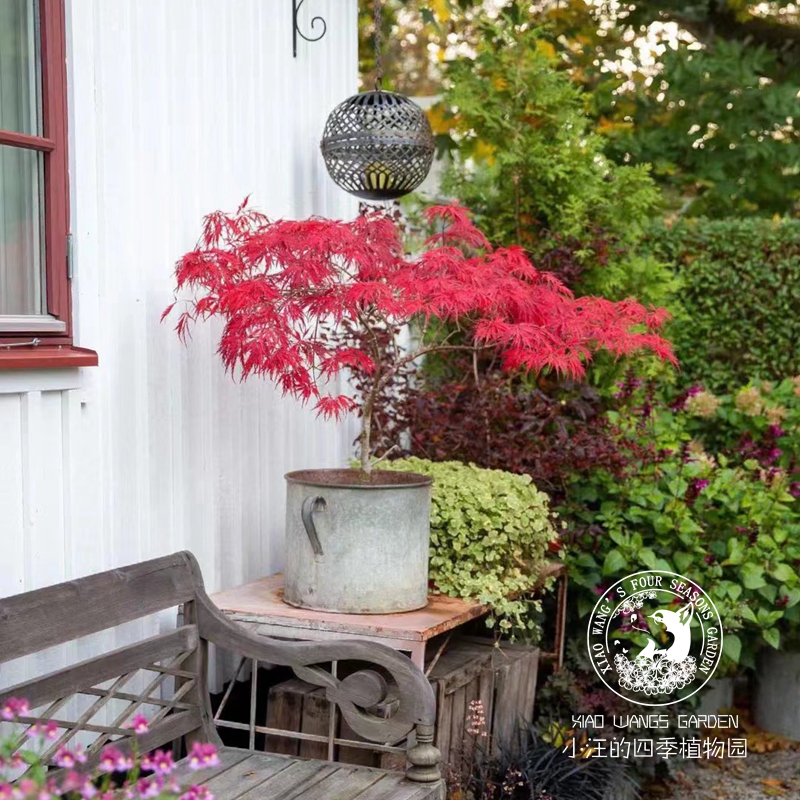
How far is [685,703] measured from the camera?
4758mm

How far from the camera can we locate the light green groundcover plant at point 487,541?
12.3 feet

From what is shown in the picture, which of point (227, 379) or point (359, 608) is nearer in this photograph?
point (359, 608)

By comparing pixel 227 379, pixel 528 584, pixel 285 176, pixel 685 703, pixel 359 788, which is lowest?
pixel 685 703

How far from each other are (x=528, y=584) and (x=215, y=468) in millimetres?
1187

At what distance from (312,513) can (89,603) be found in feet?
2.72

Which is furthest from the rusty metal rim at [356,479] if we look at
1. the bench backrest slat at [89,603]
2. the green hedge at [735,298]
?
the green hedge at [735,298]

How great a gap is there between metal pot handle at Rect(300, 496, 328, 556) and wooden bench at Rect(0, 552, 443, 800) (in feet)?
1.24

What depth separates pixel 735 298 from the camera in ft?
21.0

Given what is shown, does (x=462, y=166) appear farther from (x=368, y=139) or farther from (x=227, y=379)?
(x=227, y=379)

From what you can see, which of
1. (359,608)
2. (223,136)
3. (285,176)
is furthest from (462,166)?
(359,608)

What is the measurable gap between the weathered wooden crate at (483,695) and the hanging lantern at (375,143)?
1.75 meters

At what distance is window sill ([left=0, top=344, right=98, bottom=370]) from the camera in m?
2.74

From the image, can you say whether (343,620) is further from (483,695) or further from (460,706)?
(483,695)

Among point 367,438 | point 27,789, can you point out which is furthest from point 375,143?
point 27,789
